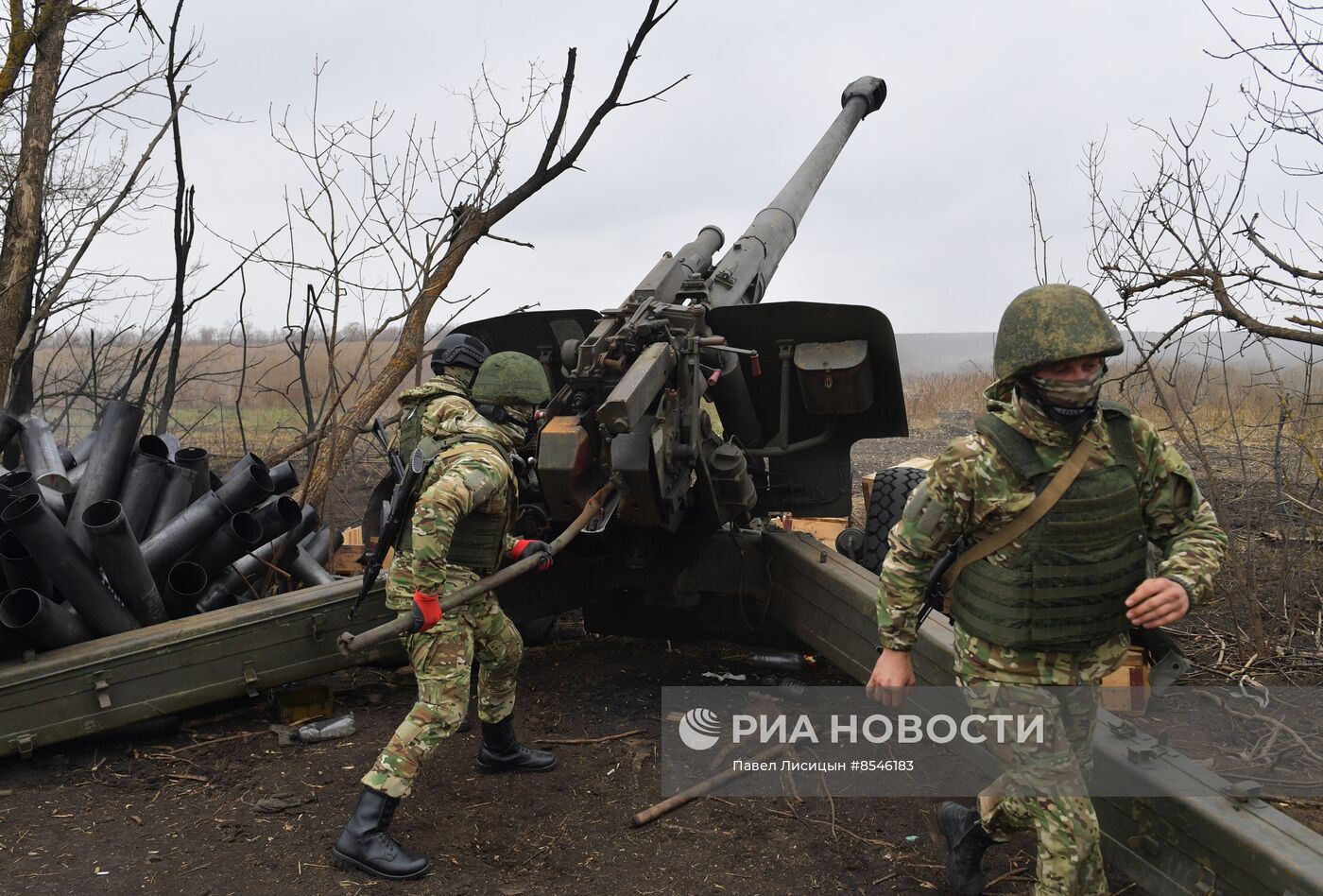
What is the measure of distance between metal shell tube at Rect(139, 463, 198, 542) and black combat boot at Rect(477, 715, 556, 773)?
2122 mm

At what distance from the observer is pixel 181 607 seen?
5004 millimetres

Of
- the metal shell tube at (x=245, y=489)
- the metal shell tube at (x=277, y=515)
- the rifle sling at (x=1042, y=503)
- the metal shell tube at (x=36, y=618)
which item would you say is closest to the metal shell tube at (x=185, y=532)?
the metal shell tube at (x=245, y=489)

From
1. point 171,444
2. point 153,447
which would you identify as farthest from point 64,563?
point 171,444

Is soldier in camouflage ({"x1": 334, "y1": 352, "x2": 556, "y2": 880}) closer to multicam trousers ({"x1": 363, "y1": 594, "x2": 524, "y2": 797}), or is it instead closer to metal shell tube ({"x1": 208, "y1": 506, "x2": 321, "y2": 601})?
multicam trousers ({"x1": 363, "y1": 594, "x2": 524, "y2": 797})

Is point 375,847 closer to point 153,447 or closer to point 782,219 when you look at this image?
point 153,447

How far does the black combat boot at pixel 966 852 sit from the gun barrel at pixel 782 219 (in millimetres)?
3181

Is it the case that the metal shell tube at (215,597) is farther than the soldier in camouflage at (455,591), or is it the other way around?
the metal shell tube at (215,597)

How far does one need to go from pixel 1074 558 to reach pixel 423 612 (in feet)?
6.75

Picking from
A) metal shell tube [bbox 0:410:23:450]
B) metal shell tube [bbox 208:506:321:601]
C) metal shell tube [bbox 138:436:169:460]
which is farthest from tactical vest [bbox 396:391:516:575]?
metal shell tube [bbox 0:410:23:450]

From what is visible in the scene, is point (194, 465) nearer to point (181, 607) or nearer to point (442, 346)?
point (181, 607)

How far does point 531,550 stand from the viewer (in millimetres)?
4086

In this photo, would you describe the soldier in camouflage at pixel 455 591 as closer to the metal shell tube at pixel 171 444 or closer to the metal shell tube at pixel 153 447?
the metal shell tube at pixel 153 447

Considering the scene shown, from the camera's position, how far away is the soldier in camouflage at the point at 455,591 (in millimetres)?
3533

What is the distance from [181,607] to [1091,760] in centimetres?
400
